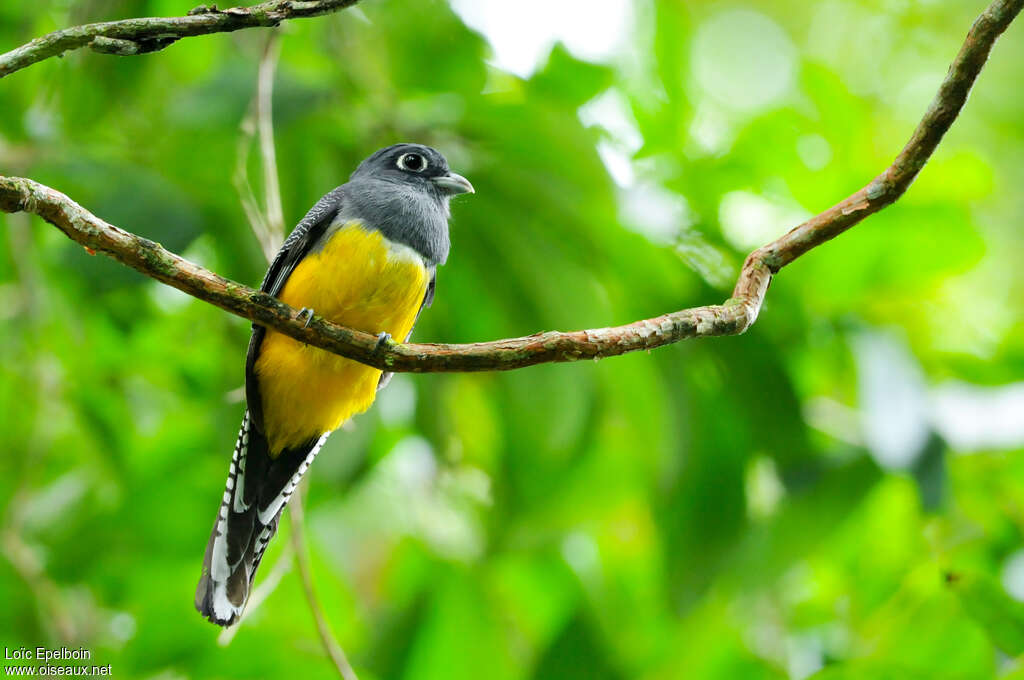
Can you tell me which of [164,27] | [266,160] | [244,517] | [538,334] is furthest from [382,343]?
[244,517]

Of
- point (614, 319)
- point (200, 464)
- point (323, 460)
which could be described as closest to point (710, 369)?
point (614, 319)

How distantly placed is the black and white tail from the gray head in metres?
0.69

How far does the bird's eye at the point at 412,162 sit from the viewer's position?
3.08m

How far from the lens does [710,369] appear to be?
3412 millimetres

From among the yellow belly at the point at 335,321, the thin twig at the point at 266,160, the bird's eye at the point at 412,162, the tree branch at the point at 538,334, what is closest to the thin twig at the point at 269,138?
the thin twig at the point at 266,160

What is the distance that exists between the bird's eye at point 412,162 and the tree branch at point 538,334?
1243 millimetres

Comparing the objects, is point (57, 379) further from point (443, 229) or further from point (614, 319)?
point (614, 319)

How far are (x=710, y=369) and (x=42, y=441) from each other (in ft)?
9.26

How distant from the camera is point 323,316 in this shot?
2689 millimetres

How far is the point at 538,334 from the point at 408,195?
1.21 meters

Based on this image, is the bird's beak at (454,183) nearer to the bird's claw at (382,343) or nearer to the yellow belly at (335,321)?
the yellow belly at (335,321)

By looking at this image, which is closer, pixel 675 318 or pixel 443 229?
pixel 675 318

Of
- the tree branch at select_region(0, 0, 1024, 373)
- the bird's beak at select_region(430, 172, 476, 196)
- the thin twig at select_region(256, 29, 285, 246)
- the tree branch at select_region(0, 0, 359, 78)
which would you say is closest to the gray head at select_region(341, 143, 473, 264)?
the bird's beak at select_region(430, 172, 476, 196)

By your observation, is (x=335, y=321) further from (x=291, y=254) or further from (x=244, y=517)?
(x=244, y=517)
